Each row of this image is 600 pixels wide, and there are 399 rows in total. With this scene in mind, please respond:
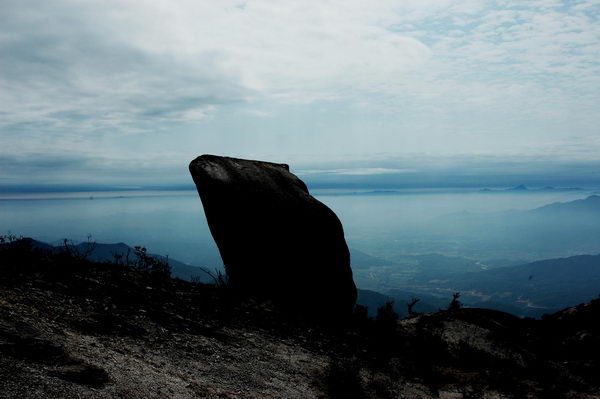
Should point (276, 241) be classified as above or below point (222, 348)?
above

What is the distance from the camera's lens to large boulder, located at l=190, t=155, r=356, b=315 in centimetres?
1223

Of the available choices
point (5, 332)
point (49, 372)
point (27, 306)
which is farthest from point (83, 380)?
point (27, 306)

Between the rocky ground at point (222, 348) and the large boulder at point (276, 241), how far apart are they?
2.82ft

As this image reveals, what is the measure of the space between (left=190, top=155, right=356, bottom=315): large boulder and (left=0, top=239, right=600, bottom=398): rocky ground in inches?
33.8

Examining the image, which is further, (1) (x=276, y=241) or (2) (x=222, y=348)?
(1) (x=276, y=241)

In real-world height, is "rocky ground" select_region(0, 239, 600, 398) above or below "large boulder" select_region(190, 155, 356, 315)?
below

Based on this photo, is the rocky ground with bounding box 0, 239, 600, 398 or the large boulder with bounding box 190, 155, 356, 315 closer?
the rocky ground with bounding box 0, 239, 600, 398

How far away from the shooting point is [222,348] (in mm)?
8055

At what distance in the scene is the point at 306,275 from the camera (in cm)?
1230

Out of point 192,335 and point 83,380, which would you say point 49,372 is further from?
point 192,335

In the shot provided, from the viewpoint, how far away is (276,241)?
1227 centimetres

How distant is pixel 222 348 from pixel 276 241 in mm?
4620

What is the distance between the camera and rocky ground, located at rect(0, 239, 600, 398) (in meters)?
5.69

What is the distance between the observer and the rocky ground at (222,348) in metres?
5.69
